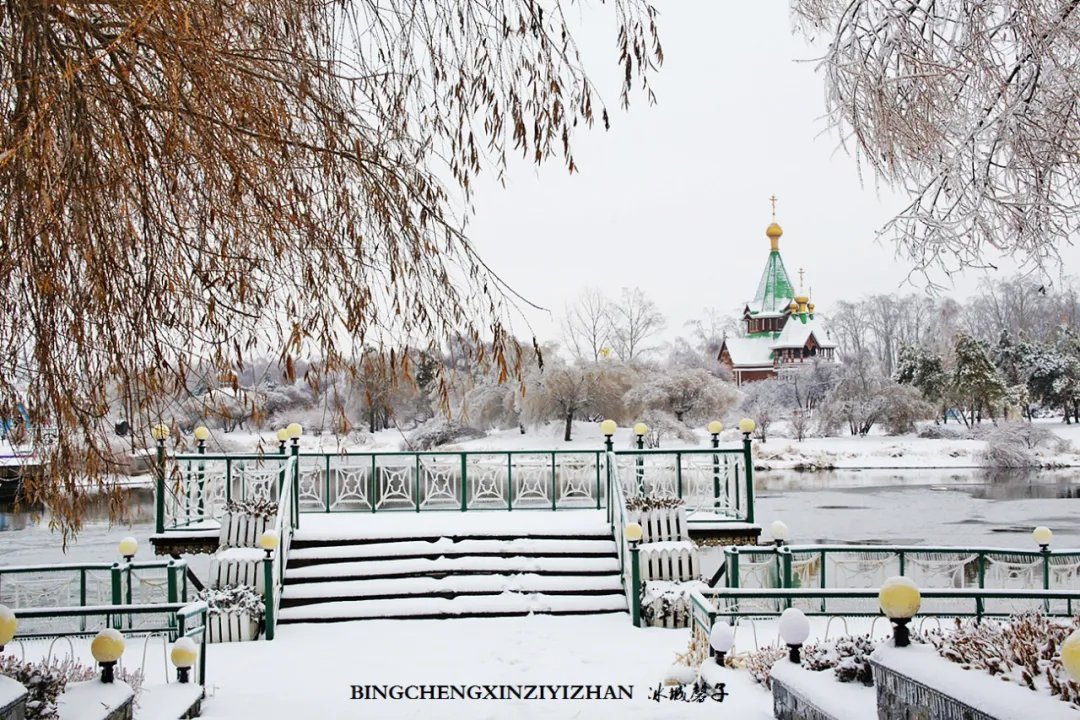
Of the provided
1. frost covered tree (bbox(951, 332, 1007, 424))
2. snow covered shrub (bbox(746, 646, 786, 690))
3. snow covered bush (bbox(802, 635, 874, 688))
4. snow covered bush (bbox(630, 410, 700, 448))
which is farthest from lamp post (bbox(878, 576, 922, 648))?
frost covered tree (bbox(951, 332, 1007, 424))

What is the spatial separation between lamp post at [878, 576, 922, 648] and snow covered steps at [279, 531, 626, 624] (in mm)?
5332

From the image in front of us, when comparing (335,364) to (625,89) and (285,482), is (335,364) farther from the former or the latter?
(285,482)

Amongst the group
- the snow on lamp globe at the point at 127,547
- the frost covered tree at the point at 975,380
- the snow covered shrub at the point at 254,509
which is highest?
the frost covered tree at the point at 975,380

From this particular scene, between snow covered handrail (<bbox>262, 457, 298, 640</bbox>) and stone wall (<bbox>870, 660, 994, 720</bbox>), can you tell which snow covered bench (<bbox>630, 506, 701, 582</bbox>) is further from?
stone wall (<bbox>870, 660, 994, 720</bbox>)

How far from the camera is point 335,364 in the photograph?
12.5ft

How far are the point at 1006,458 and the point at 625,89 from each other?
33.0 metres

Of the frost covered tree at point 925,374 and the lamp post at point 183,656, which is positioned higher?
the frost covered tree at point 925,374

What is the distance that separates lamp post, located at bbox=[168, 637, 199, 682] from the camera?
19.5ft

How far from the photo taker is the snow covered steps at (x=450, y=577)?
30.4 ft

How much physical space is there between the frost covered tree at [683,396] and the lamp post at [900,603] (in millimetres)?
31307

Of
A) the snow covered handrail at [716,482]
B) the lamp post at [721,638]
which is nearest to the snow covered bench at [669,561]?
the snow covered handrail at [716,482]

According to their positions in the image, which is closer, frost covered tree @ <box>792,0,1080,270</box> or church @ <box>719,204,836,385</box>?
frost covered tree @ <box>792,0,1080,270</box>

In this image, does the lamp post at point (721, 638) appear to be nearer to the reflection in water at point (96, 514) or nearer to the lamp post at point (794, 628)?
the lamp post at point (794, 628)

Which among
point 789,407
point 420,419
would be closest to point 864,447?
point 789,407
